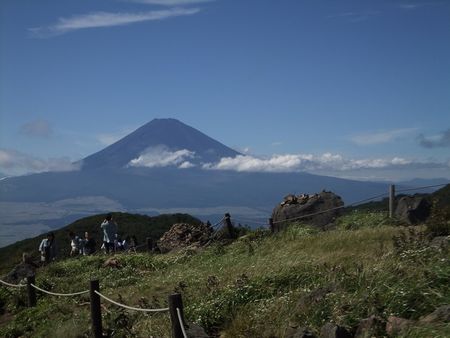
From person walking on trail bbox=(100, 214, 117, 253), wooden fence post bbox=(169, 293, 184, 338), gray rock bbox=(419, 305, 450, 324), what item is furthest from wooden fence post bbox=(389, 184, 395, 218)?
gray rock bbox=(419, 305, 450, 324)

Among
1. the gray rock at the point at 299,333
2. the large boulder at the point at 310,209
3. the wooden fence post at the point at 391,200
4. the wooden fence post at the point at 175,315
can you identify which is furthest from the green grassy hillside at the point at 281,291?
the large boulder at the point at 310,209

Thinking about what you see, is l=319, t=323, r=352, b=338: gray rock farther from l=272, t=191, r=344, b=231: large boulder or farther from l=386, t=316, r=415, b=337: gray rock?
l=272, t=191, r=344, b=231: large boulder

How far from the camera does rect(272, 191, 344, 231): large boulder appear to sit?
71.8 feet

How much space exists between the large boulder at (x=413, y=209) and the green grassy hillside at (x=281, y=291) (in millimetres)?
4262

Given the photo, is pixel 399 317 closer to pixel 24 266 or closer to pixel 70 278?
pixel 70 278

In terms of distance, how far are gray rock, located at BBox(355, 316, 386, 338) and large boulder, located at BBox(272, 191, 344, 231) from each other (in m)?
14.6

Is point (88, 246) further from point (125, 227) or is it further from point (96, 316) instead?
point (125, 227)

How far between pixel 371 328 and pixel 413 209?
13202mm

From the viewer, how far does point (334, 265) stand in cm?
1002

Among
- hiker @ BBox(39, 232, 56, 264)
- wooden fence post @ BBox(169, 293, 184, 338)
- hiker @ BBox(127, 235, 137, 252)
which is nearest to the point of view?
wooden fence post @ BBox(169, 293, 184, 338)

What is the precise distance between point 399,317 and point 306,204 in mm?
16827

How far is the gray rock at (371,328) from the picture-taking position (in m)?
6.45

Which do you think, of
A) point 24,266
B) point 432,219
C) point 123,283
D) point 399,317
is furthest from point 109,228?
point 399,317

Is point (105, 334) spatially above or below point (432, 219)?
below
